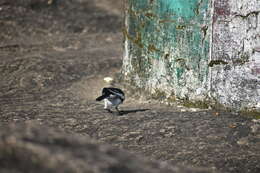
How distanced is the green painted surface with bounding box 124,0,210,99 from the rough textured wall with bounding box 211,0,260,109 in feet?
0.53

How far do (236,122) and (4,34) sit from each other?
5.83 m

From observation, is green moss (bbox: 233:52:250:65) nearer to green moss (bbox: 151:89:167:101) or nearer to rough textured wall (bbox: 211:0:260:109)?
rough textured wall (bbox: 211:0:260:109)

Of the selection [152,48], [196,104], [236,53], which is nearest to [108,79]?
[152,48]

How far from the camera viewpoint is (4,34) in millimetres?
10031

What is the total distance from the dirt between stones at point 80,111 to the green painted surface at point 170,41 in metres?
0.39

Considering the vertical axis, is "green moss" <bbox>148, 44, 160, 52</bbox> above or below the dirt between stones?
above

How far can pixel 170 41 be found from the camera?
6449mm

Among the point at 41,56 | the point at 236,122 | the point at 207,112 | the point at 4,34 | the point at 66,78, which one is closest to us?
the point at 236,122

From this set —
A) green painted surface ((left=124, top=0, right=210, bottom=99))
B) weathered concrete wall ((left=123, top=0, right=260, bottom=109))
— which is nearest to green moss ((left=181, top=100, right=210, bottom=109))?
weathered concrete wall ((left=123, top=0, right=260, bottom=109))

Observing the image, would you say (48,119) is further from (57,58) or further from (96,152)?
(96,152)

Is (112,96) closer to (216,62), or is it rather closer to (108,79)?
(216,62)

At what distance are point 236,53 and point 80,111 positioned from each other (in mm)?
1962

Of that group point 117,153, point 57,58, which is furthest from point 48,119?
point 117,153

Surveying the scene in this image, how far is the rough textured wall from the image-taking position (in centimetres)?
564
